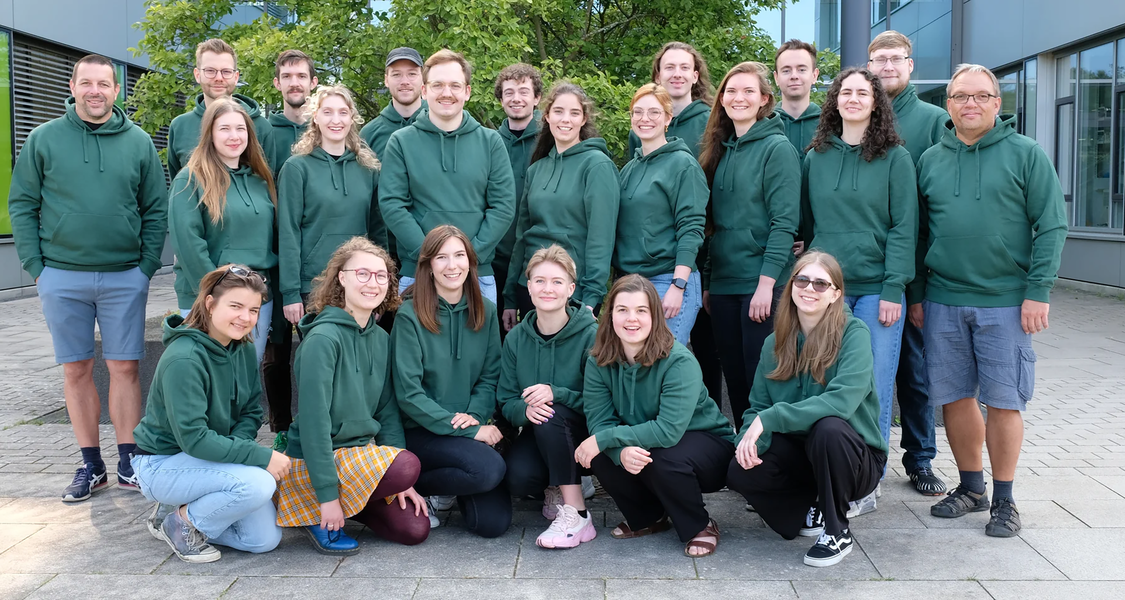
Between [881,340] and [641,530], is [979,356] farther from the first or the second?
[641,530]

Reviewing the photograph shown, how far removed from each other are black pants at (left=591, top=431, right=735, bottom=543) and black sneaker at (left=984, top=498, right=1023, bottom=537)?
1170 mm

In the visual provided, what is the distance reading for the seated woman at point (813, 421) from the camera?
381cm

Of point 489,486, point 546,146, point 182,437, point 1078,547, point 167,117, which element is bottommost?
point 1078,547

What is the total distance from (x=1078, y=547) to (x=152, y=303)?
12556 millimetres

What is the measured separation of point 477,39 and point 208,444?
419cm

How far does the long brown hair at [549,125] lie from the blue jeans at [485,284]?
689 mm

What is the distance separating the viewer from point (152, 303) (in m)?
13.7

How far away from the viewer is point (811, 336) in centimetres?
403

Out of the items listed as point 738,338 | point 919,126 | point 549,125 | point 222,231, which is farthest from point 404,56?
point 919,126

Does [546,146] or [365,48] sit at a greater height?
[365,48]

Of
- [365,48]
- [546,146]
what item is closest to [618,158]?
[365,48]

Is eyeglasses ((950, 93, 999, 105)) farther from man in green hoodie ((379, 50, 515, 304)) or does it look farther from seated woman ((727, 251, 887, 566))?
man in green hoodie ((379, 50, 515, 304))

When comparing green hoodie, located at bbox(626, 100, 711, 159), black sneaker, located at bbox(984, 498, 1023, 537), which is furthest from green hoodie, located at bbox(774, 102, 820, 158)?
black sneaker, located at bbox(984, 498, 1023, 537)

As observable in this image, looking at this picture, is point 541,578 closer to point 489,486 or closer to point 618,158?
point 489,486
